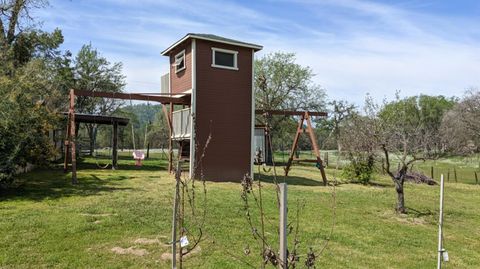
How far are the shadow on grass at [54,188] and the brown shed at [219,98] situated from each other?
3.13 m

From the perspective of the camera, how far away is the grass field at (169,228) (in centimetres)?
571

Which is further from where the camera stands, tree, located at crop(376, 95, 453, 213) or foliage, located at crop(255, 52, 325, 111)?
foliage, located at crop(255, 52, 325, 111)

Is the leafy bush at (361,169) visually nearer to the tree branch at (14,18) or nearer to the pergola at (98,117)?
the pergola at (98,117)

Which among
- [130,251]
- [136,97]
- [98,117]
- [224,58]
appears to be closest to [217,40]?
[224,58]

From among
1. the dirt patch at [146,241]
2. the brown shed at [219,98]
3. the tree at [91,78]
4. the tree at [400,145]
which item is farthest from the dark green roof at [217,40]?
the tree at [91,78]

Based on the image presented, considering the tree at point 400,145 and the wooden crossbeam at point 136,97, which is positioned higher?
the wooden crossbeam at point 136,97

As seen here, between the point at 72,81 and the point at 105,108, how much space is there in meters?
5.36

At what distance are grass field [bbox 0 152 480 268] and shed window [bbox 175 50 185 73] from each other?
4923 mm

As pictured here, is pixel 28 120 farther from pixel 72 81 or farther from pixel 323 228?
pixel 72 81

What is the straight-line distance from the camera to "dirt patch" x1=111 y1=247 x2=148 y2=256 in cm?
580

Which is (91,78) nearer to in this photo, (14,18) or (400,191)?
(14,18)

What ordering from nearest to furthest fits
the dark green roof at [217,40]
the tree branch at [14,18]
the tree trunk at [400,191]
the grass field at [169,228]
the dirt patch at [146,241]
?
1. the grass field at [169,228]
2. the dirt patch at [146,241]
3. the tree trunk at [400,191]
4. the dark green roof at [217,40]
5. the tree branch at [14,18]

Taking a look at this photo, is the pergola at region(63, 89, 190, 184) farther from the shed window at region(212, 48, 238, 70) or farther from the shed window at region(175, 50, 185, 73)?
the shed window at region(212, 48, 238, 70)

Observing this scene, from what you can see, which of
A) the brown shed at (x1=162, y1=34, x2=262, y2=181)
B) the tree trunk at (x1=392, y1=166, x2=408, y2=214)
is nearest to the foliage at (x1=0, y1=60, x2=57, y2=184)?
the brown shed at (x1=162, y1=34, x2=262, y2=181)
